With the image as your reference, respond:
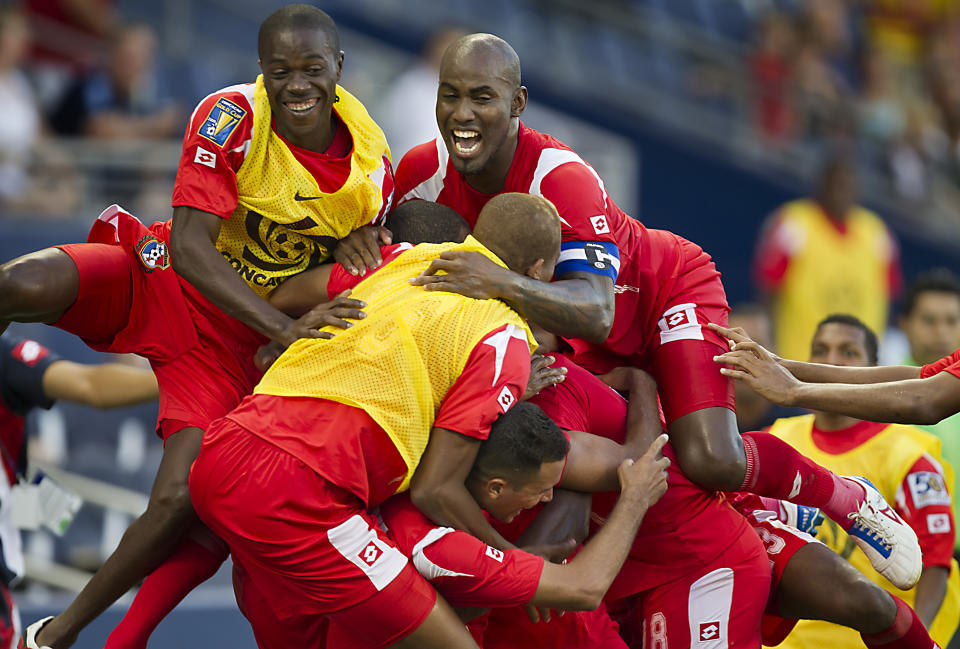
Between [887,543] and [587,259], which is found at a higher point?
[587,259]

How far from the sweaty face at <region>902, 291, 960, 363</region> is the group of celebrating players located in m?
2.16

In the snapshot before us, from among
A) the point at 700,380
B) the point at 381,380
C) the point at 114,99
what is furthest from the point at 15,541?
the point at 114,99

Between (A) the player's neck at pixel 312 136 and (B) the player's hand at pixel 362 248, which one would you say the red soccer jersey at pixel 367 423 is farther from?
(A) the player's neck at pixel 312 136

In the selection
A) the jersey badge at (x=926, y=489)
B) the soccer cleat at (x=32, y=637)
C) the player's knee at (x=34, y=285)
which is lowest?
the soccer cleat at (x=32, y=637)

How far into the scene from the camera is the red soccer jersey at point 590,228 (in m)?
5.16

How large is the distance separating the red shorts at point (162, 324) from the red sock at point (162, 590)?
0.47 m

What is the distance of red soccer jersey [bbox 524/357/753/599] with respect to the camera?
17.6 feet

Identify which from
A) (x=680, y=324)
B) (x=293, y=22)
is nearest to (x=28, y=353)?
(x=293, y=22)

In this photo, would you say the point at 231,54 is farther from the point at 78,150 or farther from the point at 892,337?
the point at 892,337

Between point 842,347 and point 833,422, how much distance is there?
1.27 feet

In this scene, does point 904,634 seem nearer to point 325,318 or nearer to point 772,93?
point 325,318

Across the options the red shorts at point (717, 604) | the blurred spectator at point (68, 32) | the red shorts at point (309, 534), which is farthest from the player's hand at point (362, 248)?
the blurred spectator at point (68, 32)

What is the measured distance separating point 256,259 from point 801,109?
10024 mm

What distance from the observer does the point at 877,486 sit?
250 inches
